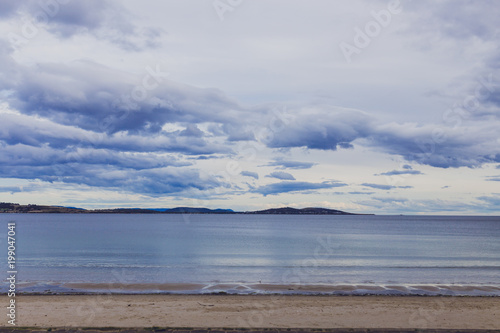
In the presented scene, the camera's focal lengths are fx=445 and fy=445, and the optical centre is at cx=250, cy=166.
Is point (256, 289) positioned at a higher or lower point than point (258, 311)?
lower

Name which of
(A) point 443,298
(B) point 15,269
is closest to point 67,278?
(B) point 15,269

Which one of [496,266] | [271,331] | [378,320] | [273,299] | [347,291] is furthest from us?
[496,266]

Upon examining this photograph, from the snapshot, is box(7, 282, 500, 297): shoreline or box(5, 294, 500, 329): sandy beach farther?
box(7, 282, 500, 297): shoreline

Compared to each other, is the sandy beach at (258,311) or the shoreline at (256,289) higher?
the sandy beach at (258,311)

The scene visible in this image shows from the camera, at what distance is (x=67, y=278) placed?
127 feet

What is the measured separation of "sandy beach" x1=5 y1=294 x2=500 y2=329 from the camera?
2148 centimetres

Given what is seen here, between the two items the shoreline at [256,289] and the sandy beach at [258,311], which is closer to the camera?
the sandy beach at [258,311]

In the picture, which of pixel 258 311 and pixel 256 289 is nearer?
pixel 258 311

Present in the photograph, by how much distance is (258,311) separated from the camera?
79.4ft

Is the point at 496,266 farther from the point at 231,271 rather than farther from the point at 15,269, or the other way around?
the point at 15,269

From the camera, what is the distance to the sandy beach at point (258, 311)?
2148 cm

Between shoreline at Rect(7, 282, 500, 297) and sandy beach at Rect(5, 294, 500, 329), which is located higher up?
sandy beach at Rect(5, 294, 500, 329)

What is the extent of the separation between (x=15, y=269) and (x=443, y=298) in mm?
39593

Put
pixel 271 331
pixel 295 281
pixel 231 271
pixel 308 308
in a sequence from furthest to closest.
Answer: pixel 231 271
pixel 295 281
pixel 308 308
pixel 271 331
